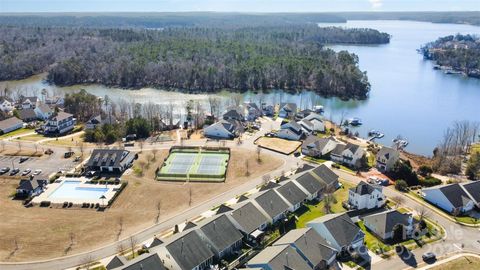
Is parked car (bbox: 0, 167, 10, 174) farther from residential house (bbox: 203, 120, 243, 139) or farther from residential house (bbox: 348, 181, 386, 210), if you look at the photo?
residential house (bbox: 348, 181, 386, 210)

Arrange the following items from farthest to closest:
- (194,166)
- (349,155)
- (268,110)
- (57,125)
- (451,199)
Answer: (268,110) < (57,125) < (349,155) < (194,166) < (451,199)

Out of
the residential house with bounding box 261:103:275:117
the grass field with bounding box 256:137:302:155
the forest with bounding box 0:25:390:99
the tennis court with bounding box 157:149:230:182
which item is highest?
the forest with bounding box 0:25:390:99

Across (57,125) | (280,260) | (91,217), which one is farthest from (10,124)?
(280,260)

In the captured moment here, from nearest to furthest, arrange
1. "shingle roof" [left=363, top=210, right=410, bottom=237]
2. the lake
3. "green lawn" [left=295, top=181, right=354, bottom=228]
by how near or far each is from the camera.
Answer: "shingle roof" [left=363, top=210, right=410, bottom=237], "green lawn" [left=295, top=181, right=354, bottom=228], the lake

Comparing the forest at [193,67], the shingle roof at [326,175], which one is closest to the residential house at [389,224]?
the shingle roof at [326,175]

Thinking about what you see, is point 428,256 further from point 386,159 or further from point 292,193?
point 386,159

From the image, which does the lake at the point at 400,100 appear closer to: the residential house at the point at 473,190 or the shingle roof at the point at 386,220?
the residential house at the point at 473,190

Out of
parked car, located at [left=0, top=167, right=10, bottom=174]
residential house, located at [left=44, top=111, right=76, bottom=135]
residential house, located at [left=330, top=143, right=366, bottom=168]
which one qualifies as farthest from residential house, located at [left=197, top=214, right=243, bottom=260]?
residential house, located at [left=44, top=111, right=76, bottom=135]
